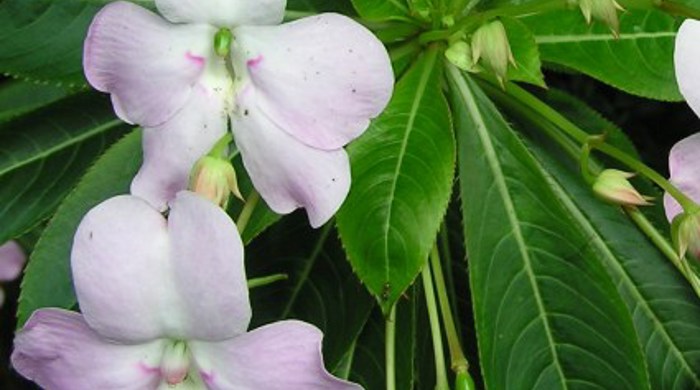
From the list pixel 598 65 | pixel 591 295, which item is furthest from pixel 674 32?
pixel 591 295

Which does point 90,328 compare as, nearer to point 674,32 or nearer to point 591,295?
point 591,295

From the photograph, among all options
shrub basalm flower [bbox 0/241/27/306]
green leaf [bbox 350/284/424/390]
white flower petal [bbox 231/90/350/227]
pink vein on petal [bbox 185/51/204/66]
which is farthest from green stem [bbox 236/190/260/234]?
shrub basalm flower [bbox 0/241/27/306]

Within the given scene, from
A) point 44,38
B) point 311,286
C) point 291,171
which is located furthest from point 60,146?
point 291,171

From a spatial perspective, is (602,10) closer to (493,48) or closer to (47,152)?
(493,48)

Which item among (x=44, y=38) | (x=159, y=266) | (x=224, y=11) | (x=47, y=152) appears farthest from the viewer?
(x=47, y=152)

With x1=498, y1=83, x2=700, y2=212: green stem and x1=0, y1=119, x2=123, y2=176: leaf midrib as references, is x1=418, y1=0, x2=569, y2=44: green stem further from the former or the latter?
x1=0, y1=119, x2=123, y2=176: leaf midrib

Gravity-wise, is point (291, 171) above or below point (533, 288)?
above

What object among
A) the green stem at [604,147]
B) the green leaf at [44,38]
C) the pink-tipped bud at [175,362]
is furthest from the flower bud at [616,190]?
the green leaf at [44,38]

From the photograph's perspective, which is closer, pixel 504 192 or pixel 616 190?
pixel 616 190
